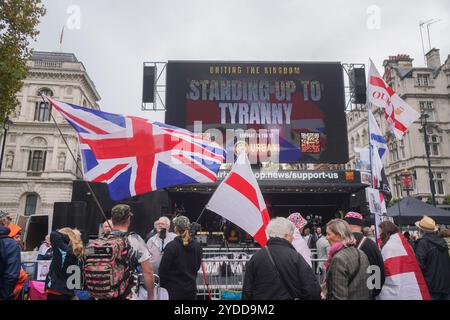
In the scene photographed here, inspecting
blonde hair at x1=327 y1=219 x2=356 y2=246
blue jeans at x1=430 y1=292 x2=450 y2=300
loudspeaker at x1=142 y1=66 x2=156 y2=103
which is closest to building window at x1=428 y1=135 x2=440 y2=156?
loudspeaker at x1=142 y1=66 x2=156 y2=103

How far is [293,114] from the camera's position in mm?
17469

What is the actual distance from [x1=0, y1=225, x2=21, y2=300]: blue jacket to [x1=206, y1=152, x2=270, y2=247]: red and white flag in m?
2.59

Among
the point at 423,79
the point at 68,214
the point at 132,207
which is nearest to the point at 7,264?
the point at 68,214

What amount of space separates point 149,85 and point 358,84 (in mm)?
11188

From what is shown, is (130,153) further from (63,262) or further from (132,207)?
(132,207)

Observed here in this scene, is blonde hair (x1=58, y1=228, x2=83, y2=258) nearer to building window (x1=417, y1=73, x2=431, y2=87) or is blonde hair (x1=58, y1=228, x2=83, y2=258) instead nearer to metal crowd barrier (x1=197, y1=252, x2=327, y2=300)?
metal crowd barrier (x1=197, y1=252, x2=327, y2=300)

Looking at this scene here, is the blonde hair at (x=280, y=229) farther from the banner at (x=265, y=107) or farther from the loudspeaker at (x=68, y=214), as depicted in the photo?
the banner at (x=265, y=107)

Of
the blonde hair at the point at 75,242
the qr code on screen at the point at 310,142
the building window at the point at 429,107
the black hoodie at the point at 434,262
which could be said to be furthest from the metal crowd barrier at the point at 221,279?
the building window at the point at 429,107

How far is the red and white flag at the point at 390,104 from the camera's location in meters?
8.82

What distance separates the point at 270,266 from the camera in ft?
10.9

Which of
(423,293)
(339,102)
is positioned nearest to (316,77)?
(339,102)

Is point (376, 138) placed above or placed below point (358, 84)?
below

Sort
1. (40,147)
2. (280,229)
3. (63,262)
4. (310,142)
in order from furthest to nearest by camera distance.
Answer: (40,147), (310,142), (63,262), (280,229)
